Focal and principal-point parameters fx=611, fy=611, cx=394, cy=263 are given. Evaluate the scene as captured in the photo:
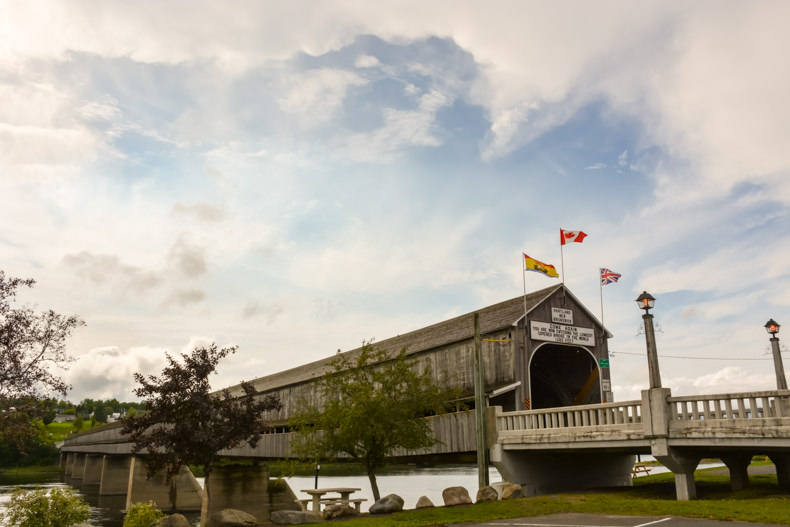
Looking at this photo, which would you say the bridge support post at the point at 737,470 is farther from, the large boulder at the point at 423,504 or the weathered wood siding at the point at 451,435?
the large boulder at the point at 423,504

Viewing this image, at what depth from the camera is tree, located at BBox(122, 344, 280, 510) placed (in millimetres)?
20828

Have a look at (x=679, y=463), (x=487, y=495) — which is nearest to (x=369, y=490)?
(x=487, y=495)

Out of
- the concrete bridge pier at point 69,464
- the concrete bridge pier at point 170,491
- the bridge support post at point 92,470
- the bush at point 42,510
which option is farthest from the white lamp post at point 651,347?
the concrete bridge pier at point 69,464

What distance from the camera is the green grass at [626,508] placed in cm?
1448

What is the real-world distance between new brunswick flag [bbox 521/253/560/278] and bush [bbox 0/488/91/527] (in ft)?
65.9

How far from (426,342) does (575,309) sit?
798cm

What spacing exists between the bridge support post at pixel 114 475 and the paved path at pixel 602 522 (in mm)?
67005

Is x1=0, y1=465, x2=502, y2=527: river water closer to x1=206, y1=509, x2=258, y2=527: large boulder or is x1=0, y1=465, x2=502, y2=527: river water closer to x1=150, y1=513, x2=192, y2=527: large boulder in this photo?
x1=150, y1=513, x2=192, y2=527: large boulder

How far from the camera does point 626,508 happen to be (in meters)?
Answer: 16.5

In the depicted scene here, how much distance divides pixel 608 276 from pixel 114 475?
65.9 m

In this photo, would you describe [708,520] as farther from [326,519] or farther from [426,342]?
[426,342]

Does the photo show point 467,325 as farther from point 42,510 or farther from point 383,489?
point 383,489

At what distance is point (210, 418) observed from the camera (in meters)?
21.5

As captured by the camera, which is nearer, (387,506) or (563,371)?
(387,506)
